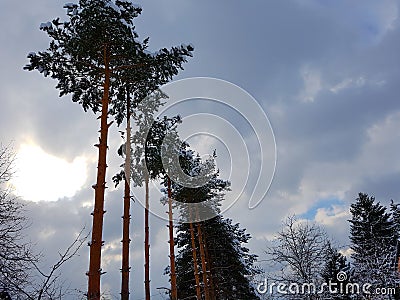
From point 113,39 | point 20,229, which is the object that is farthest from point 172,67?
point 20,229

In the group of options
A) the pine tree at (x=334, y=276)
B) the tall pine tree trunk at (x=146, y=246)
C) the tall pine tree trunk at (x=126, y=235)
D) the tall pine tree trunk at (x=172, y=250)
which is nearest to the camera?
the tall pine tree trunk at (x=126, y=235)

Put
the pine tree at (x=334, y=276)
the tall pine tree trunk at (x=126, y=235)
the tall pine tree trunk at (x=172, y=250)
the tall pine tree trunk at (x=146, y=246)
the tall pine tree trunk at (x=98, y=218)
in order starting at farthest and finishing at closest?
the pine tree at (x=334, y=276)
the tall pine tree trunk at (x=172, y=250)
the tall pine tree trunk at (x=146, y=246)
the tall pine tree trunk at (x=126, y=235)
the tall pine tree trunk at (x=98, y=218)

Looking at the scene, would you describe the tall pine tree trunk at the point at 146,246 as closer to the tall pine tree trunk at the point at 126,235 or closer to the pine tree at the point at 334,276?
the tall pine tree trunk at the point at 126,235

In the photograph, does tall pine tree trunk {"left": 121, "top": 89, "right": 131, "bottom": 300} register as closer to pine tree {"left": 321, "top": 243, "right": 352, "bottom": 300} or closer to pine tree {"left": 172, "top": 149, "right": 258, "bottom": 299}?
pine tree {"left": 172, "top": 149, "right": 258, "bottom": 299}

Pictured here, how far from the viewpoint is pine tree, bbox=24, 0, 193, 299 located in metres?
11.2

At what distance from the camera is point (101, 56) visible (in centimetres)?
1222

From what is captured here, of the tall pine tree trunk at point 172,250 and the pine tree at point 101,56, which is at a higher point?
the pine tree at point 101,56

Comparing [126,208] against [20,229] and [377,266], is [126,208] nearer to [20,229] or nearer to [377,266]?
[20,229]

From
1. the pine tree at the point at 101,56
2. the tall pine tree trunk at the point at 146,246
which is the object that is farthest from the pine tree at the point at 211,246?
the pine tree at the point at 101,56

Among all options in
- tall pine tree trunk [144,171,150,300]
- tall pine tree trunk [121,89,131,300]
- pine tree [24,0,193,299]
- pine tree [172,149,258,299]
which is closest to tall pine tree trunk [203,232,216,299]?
pine tree [172,149,258,299]

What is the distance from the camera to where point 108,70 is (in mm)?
12062

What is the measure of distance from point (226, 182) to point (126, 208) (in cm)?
934

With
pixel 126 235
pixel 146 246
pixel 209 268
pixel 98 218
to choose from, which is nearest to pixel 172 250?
pixel 146 246

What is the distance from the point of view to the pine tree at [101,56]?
11219 mm
